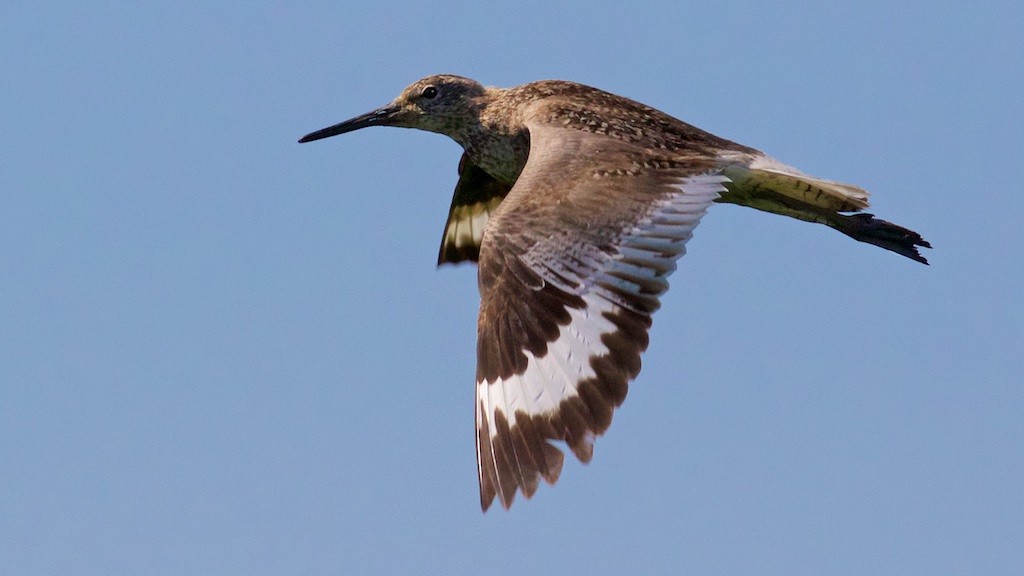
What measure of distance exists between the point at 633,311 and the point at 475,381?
39.2 inches

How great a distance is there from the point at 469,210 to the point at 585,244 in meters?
3.55

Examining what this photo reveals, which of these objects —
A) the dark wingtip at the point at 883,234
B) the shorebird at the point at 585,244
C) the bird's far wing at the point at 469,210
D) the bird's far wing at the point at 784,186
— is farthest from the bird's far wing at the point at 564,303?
the bird's far wing at the point at 469,210

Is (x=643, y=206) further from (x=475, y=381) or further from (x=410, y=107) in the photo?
(x=410, y=107)

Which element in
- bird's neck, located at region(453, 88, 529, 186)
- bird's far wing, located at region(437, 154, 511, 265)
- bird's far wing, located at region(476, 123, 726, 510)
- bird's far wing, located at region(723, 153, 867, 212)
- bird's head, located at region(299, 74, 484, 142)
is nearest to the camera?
bird's far wing, located at region(476, 123, 726, 510)

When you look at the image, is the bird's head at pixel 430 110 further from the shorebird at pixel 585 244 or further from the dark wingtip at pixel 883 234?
the dark wingtip at pixel 883 234

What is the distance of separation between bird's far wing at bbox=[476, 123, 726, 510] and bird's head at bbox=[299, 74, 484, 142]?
233 centimetres

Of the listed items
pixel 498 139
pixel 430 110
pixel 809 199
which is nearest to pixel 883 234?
pixel 809 199

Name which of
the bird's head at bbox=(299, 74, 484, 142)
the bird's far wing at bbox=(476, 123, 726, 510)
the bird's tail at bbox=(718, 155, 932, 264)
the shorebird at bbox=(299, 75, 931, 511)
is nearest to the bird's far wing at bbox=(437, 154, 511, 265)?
the bird's head at bbox=(299, 74, 484, 142)

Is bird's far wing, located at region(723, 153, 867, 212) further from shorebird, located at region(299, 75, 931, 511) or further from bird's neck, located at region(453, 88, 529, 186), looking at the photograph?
bird's neck, located at region(453, 88, 529, 186)

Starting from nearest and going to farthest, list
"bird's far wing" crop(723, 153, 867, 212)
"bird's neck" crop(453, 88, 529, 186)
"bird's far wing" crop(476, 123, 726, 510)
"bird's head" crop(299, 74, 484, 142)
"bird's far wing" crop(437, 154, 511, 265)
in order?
"bird's far wing" crop(476, 123, 726, 510) < "bird's far wing" crop(723, 153, 867, 212) < "bird's neck" crop(453, 88, 529, 186) < "bird's head" crop(299, 74, 484, 142) < "bird's far wing" crop(437, 154, 511, 265)

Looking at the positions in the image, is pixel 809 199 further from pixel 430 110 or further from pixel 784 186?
pixel 430 110

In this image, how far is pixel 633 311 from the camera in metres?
9.05

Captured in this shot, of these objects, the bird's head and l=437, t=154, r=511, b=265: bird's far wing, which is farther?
l=437, t=154, r=511, b=265: bird's far wing

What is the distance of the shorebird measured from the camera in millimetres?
8844
